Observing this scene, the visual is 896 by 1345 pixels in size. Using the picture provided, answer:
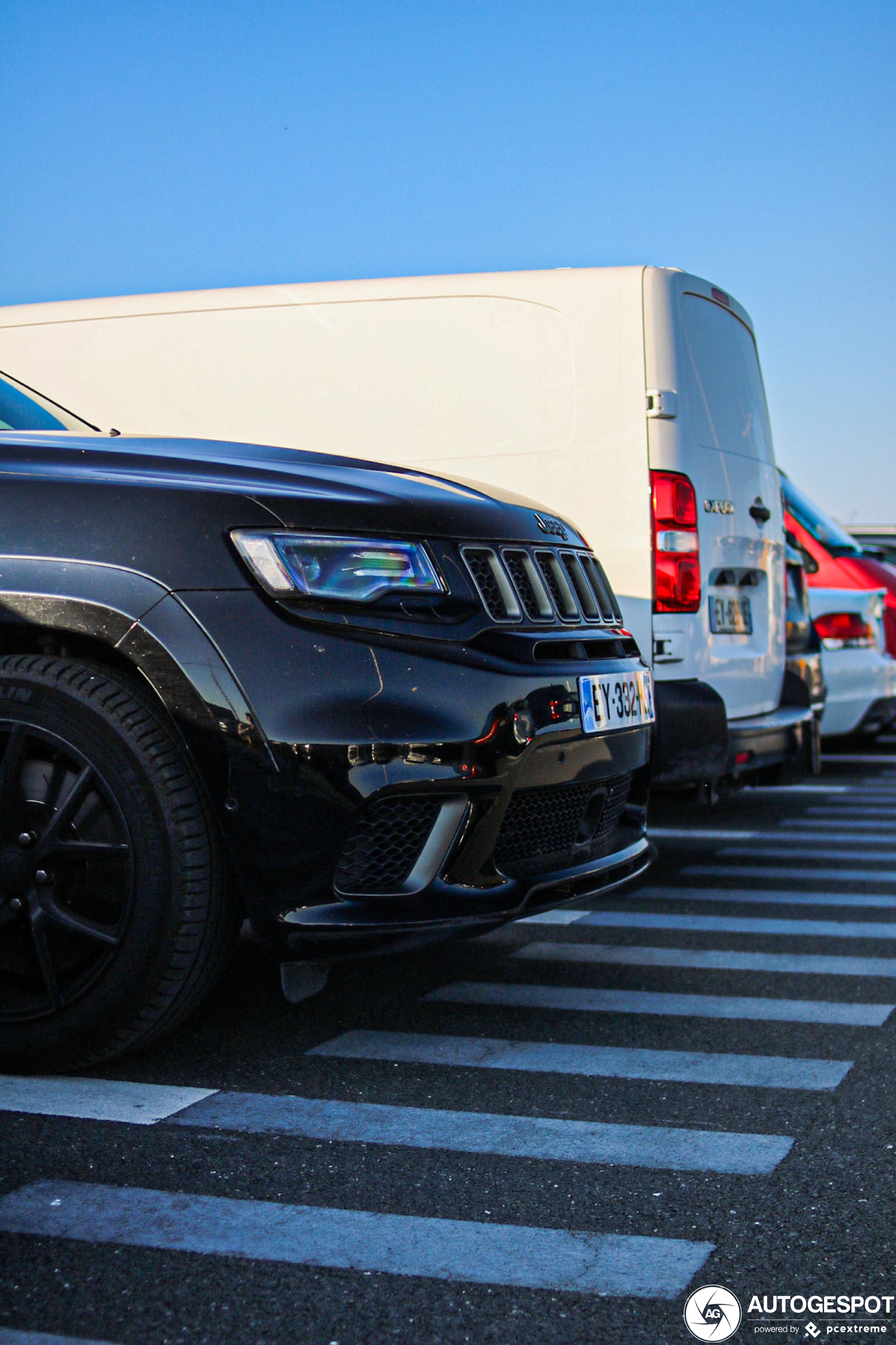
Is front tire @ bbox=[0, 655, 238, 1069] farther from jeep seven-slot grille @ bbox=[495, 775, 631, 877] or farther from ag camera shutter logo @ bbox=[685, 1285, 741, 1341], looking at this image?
ag camera shutter logo @ bbox=[685, 1285, 741, 1341]

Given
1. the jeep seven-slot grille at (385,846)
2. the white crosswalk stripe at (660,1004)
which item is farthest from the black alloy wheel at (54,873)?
the white crosswalk stripe at (660,1004)

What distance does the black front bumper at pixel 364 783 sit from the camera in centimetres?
295

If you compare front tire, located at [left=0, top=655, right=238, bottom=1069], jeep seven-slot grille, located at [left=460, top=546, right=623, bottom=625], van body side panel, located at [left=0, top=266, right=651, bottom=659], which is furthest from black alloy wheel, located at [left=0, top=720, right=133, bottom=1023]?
van body side panel, located at [left=0, top=266, right=651, bottom=659]

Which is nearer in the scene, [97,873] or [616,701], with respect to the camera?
[97,873]

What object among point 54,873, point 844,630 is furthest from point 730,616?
point 844,630

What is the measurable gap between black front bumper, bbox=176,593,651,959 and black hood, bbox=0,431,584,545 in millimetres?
248

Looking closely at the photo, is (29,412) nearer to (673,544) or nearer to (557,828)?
(557,828)

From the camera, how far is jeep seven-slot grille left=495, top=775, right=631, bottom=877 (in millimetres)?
3227

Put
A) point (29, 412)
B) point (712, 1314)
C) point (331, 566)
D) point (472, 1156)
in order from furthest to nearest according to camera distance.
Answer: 1. point (29, 412)
2. point (331, 566)
3. point (472, 1156)
4. point (712, 1314)

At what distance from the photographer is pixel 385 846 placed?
3031mm

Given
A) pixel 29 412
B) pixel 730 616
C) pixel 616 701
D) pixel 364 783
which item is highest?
pixel 29 412

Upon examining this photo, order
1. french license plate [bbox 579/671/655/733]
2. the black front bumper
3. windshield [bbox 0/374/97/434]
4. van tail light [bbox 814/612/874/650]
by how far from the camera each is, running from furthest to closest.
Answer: van tail light [bbox 814/612/874/650] < windshield [bbox 0/374/97/434] < french license plate [bbox 579/671/655/733] < the black front bumper

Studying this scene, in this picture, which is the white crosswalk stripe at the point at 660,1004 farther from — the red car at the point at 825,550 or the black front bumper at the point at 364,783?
the red car at the point at 825,550

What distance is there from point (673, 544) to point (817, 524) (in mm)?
5464
